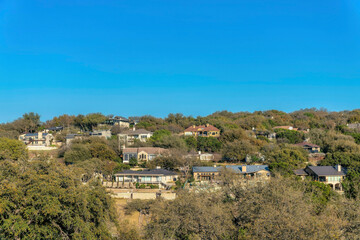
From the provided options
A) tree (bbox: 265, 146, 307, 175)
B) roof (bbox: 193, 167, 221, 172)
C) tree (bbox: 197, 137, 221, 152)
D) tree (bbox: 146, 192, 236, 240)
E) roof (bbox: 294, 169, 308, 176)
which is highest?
tree (bbox: 197, 137, 221, 152)

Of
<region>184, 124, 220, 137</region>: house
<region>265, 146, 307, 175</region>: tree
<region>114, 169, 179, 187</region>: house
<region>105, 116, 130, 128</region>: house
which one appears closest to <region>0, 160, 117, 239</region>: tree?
<region>114, 169, 179, 187</region>: house

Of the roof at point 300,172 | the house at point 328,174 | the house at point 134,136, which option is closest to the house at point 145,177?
the roof at point 300,172

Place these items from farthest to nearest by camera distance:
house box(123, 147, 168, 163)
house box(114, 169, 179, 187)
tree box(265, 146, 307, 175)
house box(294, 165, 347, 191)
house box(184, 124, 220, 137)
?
house box(184, 124, 220, 137)
house box(123, 147, 168, 163)
house box(114, 169, 179, 187)
tree box(265, 146, 307, 175)
house box(294, 165, 347, 191)

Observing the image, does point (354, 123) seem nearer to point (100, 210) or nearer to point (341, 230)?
point (341, 230)

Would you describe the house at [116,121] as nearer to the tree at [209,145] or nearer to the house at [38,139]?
the house at [38,139]

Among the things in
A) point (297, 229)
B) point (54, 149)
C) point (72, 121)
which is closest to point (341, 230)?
point (297, 229)

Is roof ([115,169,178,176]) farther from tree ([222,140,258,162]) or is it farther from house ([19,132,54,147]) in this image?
house ([19,132,54,147])

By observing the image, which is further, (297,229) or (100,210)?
(100,210)

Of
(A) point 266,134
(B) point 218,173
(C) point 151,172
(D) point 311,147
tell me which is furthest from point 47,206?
(A) point 266,134
